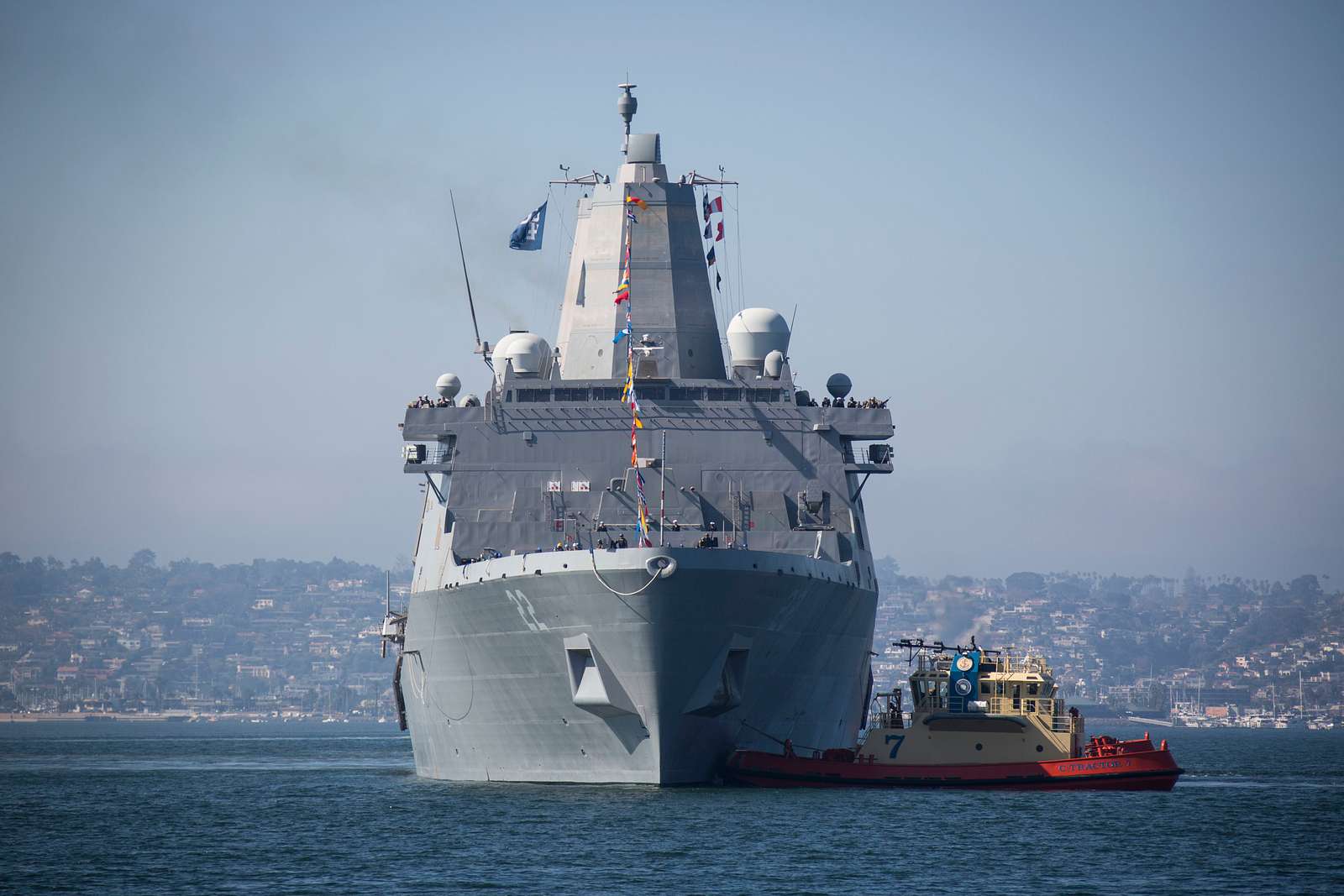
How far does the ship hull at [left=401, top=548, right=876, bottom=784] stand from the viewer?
1527 inches

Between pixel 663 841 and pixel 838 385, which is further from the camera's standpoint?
pixel 838 385

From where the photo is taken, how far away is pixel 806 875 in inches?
1272

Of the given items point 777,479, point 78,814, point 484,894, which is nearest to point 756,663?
point 777,479

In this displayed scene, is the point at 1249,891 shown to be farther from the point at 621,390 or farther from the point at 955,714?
the point at 621,390

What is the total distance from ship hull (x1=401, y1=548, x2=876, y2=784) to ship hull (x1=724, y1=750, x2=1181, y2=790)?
1038 millimetres

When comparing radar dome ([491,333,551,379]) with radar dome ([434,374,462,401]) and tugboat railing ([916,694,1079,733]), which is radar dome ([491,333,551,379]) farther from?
tugboat railing ([916,694,1079,733])

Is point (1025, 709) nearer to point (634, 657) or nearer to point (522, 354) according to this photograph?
point (634, 657)

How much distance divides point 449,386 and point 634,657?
12748mm

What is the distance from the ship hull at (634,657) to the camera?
38.8 m

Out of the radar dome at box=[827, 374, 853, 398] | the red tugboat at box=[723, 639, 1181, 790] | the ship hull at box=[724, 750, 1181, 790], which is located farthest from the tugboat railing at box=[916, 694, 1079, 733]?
the radar dome at box=[827, 374, 853, 398]

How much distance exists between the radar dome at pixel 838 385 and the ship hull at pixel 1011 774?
9839 millimetres

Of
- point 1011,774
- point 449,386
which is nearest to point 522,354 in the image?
point 449,386

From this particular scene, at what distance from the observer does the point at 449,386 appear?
49.2 m

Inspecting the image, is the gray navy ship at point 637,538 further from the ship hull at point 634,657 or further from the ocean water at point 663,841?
the ocean water at point 663,841
